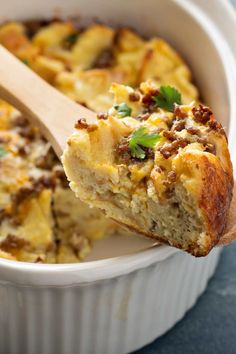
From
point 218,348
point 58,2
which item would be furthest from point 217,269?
point 58,2

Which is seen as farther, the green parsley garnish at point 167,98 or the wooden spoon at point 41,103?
the wooden spoon at point 41,103

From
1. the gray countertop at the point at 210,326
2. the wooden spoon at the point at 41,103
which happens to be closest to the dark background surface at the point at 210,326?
the gray countertop at the point at 210,326

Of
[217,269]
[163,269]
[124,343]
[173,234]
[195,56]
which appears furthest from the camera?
[195,56]

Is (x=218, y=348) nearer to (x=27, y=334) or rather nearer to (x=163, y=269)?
(x=163, y=269)

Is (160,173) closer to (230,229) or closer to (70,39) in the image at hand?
(230,229)

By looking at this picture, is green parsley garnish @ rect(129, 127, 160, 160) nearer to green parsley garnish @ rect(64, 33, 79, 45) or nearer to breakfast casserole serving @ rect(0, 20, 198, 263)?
breakfast casserole serving @ rect(0, 20, 198, 263)

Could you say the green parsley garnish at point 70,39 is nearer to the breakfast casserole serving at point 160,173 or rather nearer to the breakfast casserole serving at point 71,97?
the breakfast casserole serving at point 71,97

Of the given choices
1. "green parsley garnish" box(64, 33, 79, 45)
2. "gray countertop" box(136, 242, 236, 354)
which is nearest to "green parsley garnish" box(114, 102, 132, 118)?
"gray countertop" box(136, 242, 236, 354)
